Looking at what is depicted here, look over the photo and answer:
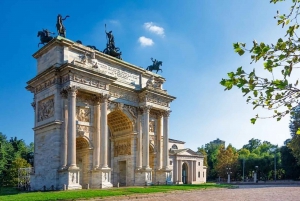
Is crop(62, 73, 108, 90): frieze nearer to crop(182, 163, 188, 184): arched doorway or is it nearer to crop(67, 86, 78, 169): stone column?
crop(67, 86, 78, 169): stone column

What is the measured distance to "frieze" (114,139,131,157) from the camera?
121ft

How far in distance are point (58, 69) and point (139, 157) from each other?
1369 centimetres

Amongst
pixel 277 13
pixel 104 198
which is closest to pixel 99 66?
pixel 104 198

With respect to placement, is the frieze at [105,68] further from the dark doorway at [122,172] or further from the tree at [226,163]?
the tree at [226,163]

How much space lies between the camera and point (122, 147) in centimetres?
3753

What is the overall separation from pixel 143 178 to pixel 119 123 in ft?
23.4

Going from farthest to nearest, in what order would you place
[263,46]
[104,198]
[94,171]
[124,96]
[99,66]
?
[124,96]
[99,66]
[94,171]
[104,198]
[263,46]

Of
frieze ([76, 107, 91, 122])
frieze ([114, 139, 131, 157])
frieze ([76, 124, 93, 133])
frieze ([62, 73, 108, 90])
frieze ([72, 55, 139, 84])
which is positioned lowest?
frieze ([114, 139, 131, 157])

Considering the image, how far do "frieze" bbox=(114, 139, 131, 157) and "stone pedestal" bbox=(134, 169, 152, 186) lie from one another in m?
2.76

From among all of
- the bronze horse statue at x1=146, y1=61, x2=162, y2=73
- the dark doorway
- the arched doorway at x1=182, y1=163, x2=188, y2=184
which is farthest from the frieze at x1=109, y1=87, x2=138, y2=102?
the arched doorway at x1=182, y1=163, x2=188, y2=184

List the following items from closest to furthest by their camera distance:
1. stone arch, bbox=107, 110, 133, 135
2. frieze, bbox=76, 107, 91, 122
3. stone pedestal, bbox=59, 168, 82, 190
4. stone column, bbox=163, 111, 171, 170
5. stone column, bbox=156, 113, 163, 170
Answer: stone pedestal, bbox=59, 168, 82, 190 < frieze, bbox=76, 107, 91, 122 < stone arch, bbox=107, 110, 133, 135 < stone column, bbox=156, 113, 163, 170 < stone column, bbox=163, 111, 171, 170

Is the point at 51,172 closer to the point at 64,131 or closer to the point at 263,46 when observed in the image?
the point at 64,131

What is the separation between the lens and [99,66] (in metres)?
33.6

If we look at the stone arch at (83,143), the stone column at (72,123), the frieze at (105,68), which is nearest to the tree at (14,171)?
the stone arch at (83,143)
